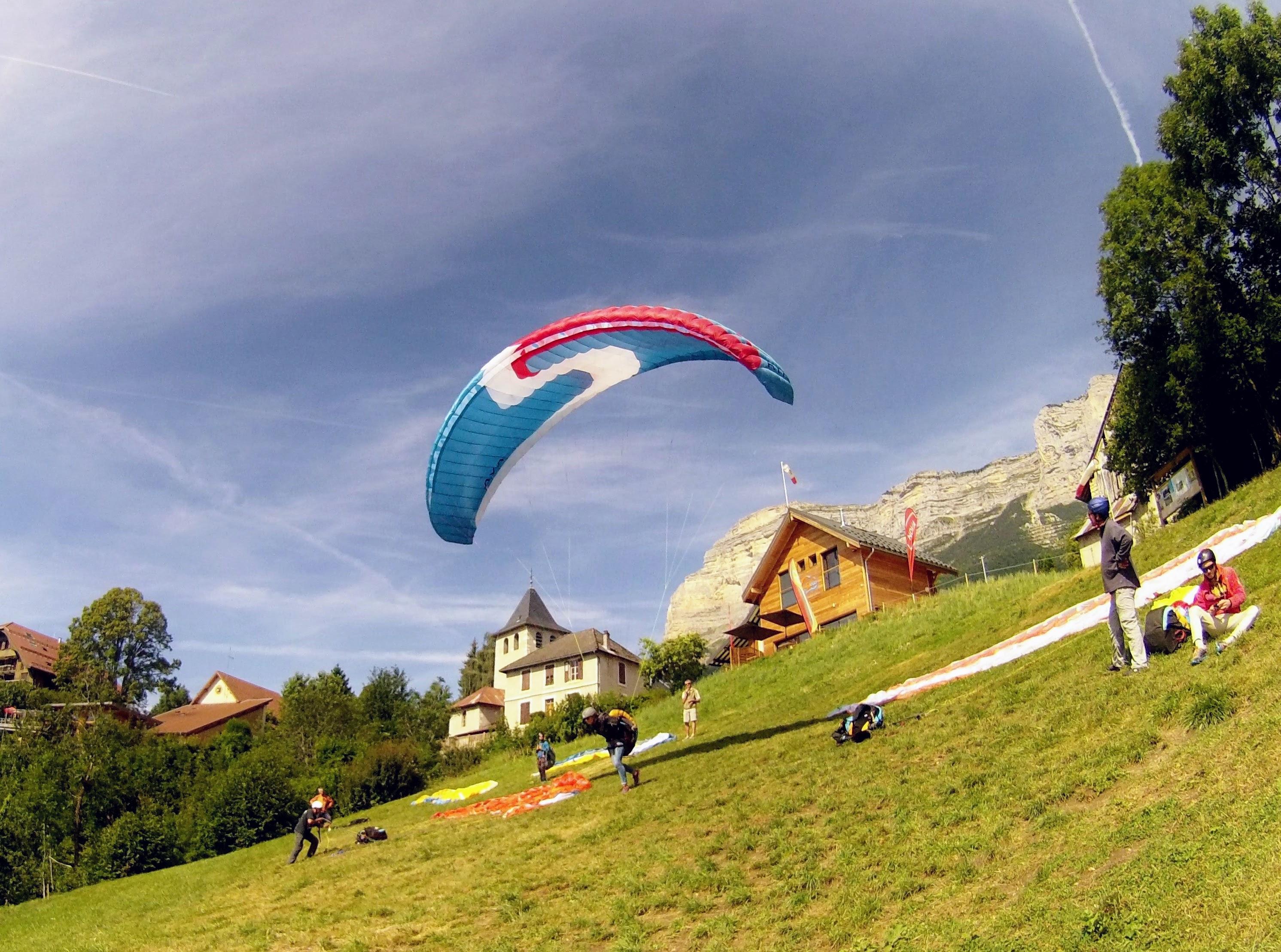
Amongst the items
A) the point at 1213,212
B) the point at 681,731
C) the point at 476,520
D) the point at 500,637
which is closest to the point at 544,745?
the point at 681,731

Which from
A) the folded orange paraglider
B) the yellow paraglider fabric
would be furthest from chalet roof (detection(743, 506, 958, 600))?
the folded orange paraglider

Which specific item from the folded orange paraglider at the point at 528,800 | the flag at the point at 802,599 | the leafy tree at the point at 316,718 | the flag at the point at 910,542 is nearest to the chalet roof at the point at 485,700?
the leafy tree at the point at 316,718

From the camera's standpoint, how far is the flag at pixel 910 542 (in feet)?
123

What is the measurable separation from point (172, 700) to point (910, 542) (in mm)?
70853

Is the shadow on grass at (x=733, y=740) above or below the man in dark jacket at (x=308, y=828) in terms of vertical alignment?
above

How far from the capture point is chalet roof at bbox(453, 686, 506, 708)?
231 feet

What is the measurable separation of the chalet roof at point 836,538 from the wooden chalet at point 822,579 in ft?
0.15

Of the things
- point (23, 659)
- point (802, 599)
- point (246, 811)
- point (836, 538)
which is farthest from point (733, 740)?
point (23, 659)

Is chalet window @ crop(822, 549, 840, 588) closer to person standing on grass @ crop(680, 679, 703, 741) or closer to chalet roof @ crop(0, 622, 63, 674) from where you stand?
person standing on grass @ crop(680, 679, 703, 741)

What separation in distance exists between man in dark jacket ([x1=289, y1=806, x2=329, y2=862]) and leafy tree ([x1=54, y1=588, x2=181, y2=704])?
180 feet

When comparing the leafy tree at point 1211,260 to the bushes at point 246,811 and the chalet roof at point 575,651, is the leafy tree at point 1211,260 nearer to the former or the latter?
the bushes at point 246,811

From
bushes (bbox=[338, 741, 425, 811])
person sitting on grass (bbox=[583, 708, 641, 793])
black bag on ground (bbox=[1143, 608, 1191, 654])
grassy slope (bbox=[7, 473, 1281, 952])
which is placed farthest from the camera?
bushes (bbox=[338, 741, 425, 811])

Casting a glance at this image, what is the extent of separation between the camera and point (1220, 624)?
32.0 ft

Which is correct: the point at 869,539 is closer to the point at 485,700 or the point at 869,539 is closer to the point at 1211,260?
the point at 1211,260
